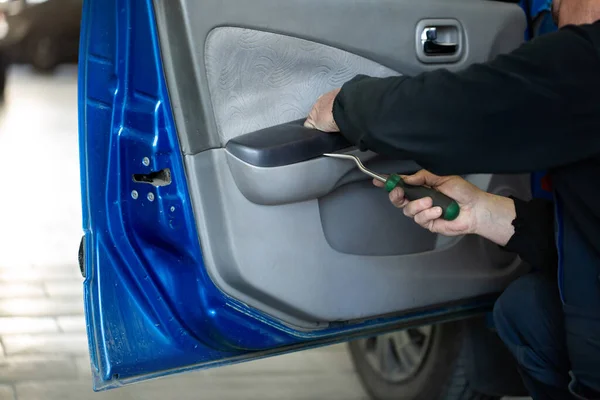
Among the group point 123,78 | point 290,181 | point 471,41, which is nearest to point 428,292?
point 290,181

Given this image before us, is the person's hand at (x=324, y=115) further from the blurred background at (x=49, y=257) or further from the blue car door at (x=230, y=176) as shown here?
the blurred background at (x=49, y=257)

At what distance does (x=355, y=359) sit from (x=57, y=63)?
5.02m

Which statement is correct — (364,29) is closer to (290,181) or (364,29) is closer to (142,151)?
(290,181)

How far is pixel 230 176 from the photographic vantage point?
1.33 metres

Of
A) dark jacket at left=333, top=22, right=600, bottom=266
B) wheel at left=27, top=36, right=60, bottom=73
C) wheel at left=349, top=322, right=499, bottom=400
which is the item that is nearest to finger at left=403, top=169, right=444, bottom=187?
dark jacket at left=333, top=22, right=600, bottom=266

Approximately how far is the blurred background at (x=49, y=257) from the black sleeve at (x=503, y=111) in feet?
4.11

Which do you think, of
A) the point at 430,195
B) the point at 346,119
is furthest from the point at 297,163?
the point at 430,195

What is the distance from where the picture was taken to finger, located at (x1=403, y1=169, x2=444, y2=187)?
4.52 ft

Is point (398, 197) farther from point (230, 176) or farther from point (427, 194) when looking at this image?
point (230, 176)

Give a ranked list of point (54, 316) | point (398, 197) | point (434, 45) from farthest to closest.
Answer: point (54, 316)
point (434, 45)
point (398, 197)

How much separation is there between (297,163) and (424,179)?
10.3 inches

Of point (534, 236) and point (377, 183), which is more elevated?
point (377, 183)

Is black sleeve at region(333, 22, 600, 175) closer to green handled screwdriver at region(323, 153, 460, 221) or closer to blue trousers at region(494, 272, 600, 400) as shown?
green handled screwdriver at region(323, 153, 460, 221)

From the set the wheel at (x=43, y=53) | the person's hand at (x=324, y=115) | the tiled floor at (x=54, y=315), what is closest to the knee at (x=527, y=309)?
the person's hand at (x=324, y=115)
